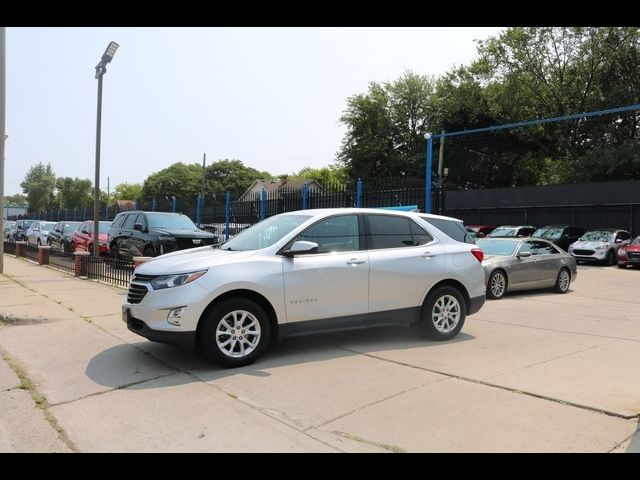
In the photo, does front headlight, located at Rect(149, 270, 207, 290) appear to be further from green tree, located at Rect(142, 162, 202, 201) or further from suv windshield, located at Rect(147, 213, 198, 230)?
green tree, located at Rect(142, 162, 202, 201)

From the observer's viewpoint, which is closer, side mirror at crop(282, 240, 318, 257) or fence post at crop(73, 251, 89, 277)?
side mirror at crop(282, 240, 318, 257)

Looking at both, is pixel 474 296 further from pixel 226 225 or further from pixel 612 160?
pixel 612 160

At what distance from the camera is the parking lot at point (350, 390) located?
13.1ft

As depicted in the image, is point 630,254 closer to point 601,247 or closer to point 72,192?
point 601,247

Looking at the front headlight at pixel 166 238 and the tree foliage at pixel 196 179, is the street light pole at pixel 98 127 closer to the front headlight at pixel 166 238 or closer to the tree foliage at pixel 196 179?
the front headlight at pixel 166 238

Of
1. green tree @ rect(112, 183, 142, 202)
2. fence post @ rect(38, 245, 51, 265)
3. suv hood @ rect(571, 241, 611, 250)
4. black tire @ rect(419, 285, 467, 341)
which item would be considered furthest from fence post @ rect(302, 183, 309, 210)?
green tree @ rect(112, 183, 142, 202)

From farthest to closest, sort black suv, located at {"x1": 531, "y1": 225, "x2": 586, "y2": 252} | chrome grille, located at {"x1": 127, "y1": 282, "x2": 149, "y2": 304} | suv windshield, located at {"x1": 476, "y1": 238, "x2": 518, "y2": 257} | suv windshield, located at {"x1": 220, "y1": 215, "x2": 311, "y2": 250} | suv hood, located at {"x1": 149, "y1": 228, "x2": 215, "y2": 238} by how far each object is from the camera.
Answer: black suv, located at {"x1": 531, "y1": 225, "x2": 586, "y2": 252} → suv hood, located at {"x1": 149, "y1": 228, "x2": 215, "y2": 238} → suv windshield, located at {"x1": 476, "y1": 238, "x2": 518, "y2": 257} → suv windshield, located at {"x1": 220, "y1": 215, "x2": 311, "y2": 250} → chrome grille, located at {"x1": 127, "y1": 282, "x2": 149, "y2": 304}

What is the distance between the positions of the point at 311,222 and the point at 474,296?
2.60m

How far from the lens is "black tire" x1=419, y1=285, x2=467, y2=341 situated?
709 cm

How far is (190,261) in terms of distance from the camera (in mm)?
5973

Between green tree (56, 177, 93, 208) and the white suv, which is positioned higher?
green tree (56, 177, 93, 208)

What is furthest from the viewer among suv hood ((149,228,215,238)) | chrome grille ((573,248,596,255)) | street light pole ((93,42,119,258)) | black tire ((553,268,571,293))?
chrome grille ((573,248,596,255))

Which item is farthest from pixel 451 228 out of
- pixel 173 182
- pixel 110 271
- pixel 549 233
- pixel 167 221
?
pixel 173 182

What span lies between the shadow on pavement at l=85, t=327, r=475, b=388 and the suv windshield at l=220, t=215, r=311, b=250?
128cm
